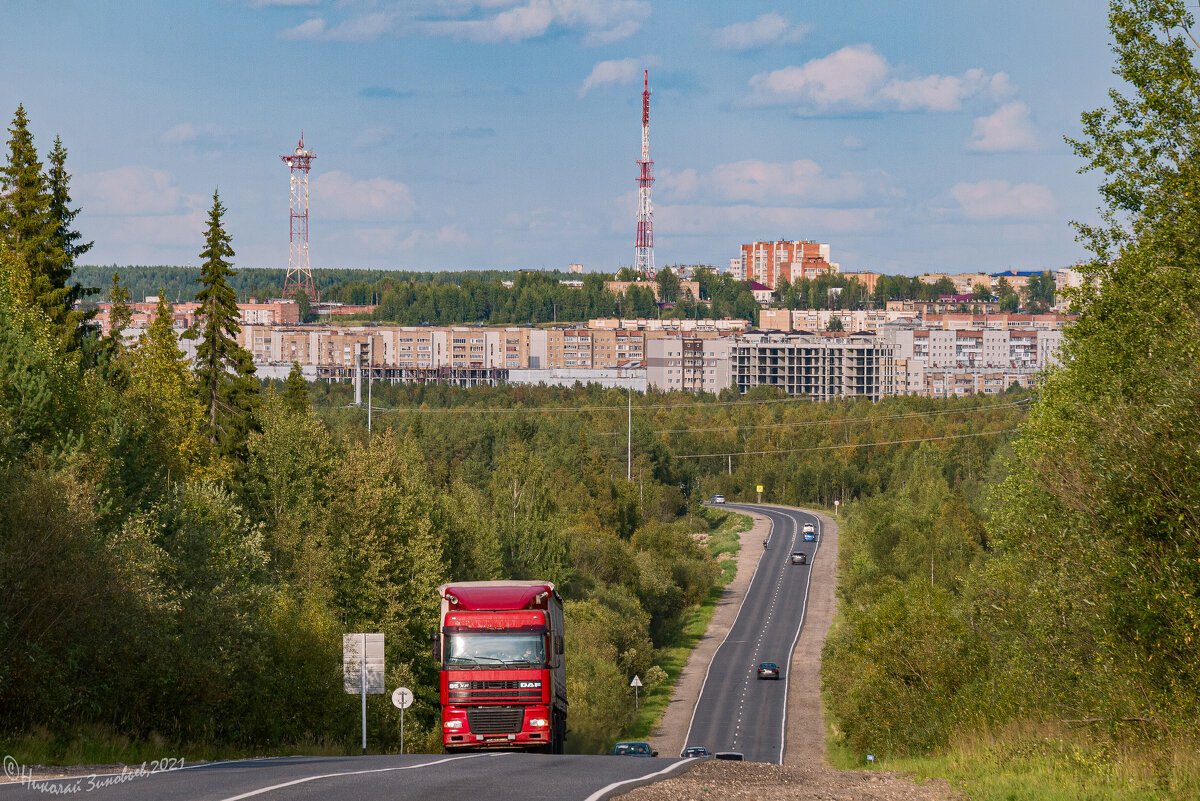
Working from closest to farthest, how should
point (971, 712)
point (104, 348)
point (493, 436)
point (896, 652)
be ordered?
point (971, 712) → point (896, 652) → point (104, 348) → point (493, 436)

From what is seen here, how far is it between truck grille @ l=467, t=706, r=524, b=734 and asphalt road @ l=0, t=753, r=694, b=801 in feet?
26.9

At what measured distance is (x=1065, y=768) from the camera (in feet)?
59.5

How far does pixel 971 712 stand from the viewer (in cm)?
3009

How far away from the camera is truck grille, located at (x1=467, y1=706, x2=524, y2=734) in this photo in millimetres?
28562

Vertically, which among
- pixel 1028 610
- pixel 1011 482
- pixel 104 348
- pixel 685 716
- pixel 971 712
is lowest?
pixel 685 716

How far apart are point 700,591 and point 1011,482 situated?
85.6m

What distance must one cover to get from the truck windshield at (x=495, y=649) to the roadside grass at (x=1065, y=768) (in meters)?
9.17

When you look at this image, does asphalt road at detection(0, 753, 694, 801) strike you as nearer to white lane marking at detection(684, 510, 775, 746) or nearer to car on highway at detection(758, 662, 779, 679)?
white lane marking at detection(684, 510, 775, 746)

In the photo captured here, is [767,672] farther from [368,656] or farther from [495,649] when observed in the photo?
[495,649]

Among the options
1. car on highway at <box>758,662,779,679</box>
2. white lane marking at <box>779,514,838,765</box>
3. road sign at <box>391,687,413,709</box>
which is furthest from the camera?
car on highway at <box>758,662,779,679</box>

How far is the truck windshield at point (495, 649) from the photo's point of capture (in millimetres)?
28797

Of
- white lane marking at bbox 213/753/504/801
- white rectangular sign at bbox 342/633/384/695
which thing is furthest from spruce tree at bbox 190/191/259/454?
white lane marking at bbox 213/753/504/801

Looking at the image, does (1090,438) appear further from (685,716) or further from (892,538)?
(892,538)

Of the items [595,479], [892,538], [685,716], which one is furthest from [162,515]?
[595,479]
